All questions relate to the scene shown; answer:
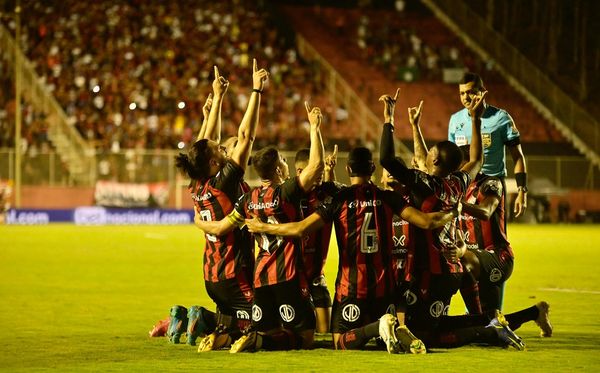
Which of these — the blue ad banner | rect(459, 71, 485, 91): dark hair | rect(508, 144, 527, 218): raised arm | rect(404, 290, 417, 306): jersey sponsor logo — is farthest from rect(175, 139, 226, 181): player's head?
the blue ad banner

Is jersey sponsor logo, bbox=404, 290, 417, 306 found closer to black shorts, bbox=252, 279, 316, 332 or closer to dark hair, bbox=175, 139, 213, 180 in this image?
black shorts, bbox=252, 279, 316, 332

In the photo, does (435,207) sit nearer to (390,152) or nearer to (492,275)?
(390,152)

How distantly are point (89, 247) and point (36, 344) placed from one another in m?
16.0

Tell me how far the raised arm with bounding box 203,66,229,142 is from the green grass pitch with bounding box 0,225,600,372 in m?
2.12

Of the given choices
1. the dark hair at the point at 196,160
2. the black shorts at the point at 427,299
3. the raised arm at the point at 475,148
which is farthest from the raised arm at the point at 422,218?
the dark hair at the point at 196,160

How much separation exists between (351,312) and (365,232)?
0.74 meters

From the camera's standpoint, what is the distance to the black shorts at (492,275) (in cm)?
1180

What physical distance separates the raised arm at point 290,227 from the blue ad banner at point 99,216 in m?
29.2

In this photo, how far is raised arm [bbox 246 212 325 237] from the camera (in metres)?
10.1

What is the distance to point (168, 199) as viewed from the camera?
40.2 meters

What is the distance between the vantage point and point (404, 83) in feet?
168

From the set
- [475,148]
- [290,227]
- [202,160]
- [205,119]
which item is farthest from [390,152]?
[205,119]

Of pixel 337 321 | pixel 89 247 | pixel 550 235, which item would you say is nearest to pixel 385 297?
pixel 337 321

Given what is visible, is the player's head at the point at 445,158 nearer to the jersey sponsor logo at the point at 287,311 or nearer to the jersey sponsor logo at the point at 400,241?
the jersey sponsor logo at the point at 400,241
